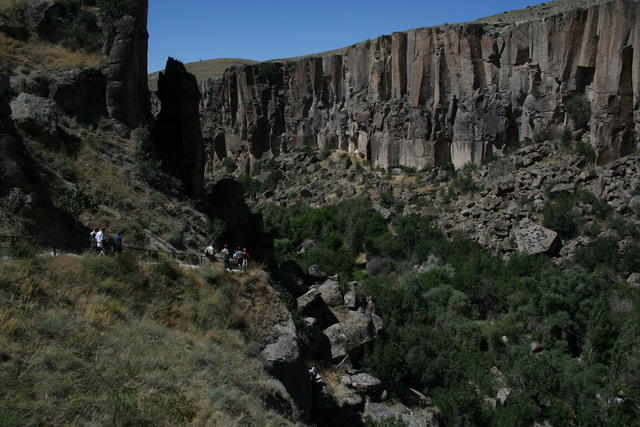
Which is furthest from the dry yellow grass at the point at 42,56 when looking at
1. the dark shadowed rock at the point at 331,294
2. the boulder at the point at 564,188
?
the boulder at the point at 564,188

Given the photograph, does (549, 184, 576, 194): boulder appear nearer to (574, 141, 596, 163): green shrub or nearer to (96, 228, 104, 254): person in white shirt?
(574, 141, 596, 163): green shrub

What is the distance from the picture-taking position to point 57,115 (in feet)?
72.2

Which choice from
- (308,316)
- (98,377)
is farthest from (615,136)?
(98,377)

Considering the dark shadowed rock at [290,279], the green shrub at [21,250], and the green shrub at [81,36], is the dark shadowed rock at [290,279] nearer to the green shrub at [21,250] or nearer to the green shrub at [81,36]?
the green shrub at [21,250]

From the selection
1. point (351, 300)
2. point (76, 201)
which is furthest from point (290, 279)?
point (76, 201)

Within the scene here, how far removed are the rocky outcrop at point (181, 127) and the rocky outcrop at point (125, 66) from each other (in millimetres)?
1379

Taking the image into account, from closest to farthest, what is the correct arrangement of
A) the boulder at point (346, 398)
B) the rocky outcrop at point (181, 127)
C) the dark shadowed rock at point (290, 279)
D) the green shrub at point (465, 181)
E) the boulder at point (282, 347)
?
1. the boulder at point (282, 347)
2. the boulder at point (346, 398)
3. the dark shadowed rock at point (290, 279)
4. the rocky outcrop at point (181, 127)
5. the green shrub at point (465, 181)

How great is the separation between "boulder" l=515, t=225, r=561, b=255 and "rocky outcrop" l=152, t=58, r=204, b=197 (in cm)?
2053

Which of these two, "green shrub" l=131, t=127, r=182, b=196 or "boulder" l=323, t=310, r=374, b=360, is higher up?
"green shrub" l=131, t=127, r=182, b=196

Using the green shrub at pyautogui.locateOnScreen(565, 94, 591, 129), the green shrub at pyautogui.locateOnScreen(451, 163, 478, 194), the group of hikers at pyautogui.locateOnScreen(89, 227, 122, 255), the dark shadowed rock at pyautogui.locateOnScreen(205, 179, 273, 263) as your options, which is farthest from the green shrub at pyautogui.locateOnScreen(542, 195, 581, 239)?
the group of hikers at pyautogui.locateOnScreen(89, 227, 122, 255)

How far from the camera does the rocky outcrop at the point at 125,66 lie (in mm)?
24797

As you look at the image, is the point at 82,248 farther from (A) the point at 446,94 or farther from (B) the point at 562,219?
(A) the point at 446,94

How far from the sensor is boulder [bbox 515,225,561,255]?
36.1m

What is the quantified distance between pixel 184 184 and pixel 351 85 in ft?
121
